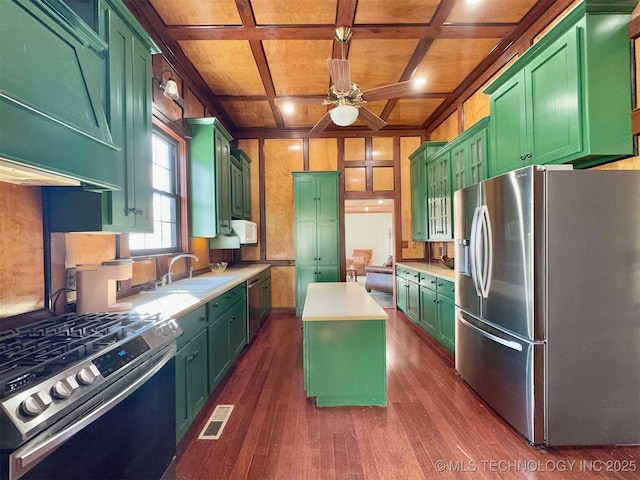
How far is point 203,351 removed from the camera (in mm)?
2225

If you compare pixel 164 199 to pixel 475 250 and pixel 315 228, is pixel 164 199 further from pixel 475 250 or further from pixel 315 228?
pixel 475 250

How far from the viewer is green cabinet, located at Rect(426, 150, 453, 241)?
3.93 m

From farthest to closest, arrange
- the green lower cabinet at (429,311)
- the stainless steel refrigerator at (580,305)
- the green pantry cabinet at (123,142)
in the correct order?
1. the green lower cabinet at (429,311)
2. the stainless steel refrigerator at (580,305)
3. the green pantry cabinet at (123,142)

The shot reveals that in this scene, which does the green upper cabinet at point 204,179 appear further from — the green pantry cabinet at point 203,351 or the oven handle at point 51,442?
the oven handle at point 51,442

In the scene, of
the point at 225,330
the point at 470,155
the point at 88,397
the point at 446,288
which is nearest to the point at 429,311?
the point at 446,288

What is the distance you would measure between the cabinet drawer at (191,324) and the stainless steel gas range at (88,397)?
0.92 feet

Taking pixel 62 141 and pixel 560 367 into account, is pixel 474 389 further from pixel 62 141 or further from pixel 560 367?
pixel 62 141

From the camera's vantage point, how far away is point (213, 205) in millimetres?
3484

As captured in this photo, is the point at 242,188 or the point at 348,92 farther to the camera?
the point at 242,188

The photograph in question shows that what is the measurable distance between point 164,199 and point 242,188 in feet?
5.71

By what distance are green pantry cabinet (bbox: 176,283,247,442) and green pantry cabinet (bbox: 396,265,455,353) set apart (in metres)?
2.33

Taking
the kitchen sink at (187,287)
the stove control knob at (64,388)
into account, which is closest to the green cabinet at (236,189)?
the kitchen sink at (187,287)

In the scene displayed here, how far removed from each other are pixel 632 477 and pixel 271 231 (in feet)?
15.9

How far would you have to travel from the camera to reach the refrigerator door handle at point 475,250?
2334 millimetres
